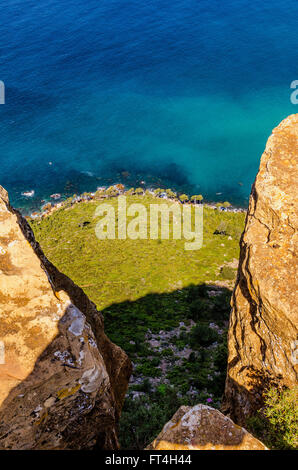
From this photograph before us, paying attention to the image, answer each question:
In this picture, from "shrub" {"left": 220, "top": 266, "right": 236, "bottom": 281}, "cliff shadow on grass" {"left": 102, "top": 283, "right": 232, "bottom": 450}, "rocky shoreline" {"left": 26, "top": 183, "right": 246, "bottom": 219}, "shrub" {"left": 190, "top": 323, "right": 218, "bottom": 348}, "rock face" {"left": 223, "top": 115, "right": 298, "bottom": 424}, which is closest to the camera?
"rock face" {"left": 223, "top": 115, "right": 298, "bottom": 424}

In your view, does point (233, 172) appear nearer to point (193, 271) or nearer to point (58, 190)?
point (58, 190)

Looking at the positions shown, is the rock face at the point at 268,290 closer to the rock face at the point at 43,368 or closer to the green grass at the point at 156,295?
the green grass at the point at 156,295

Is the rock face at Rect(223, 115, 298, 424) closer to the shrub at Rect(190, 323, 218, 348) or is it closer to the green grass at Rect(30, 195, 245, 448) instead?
the green grass at Rect(30, 195, 245, 448)

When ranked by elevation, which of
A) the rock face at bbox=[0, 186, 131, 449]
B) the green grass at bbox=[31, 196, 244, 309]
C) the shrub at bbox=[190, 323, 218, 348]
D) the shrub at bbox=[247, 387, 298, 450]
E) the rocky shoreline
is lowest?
the rocky shoreline

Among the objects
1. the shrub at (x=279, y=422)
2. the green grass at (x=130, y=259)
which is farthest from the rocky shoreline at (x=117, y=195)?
the shrub at (x=279, y=422)

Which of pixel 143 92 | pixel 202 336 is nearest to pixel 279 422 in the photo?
pixel 202 336

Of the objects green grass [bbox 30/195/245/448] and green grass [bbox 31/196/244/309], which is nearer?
→ green grass [bbox 30/195/245/448]

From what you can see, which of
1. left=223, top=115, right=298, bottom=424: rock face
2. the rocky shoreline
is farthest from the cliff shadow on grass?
the rocky shoreline
